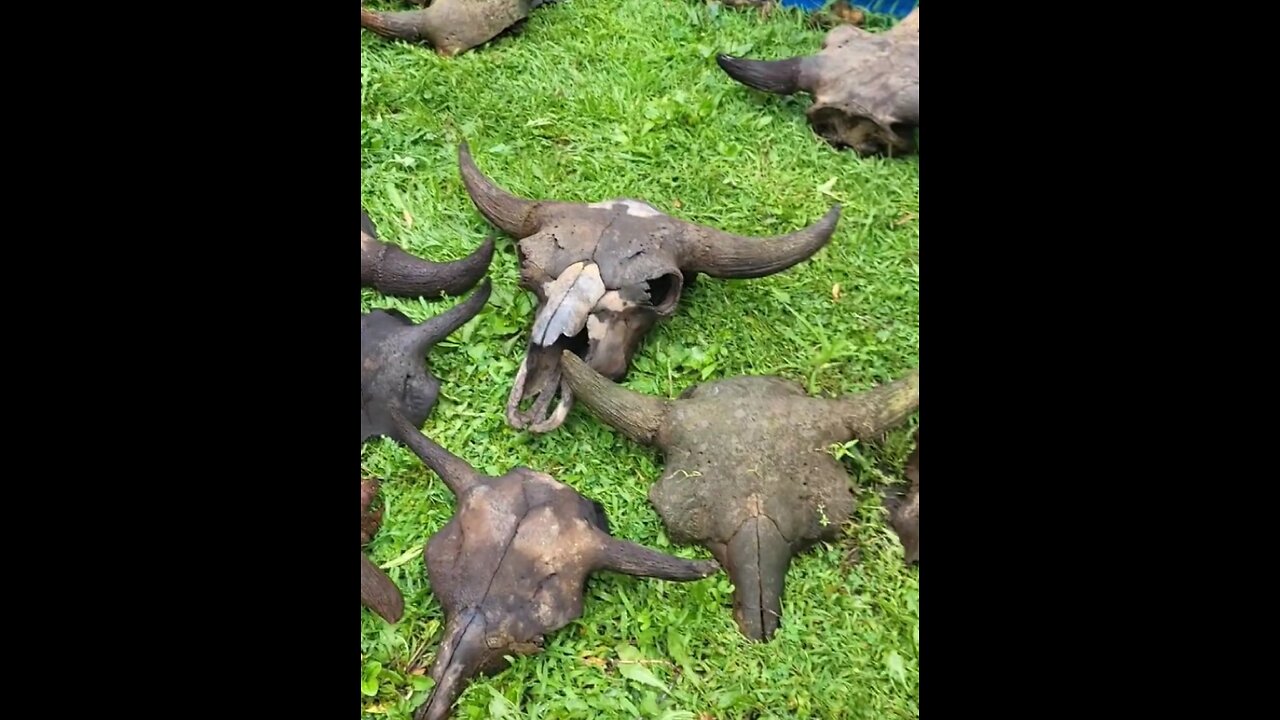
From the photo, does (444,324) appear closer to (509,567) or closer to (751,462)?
(509,567)

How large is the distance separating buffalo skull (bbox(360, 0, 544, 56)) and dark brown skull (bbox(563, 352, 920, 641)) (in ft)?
8.20

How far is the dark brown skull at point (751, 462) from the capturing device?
2.83 metres

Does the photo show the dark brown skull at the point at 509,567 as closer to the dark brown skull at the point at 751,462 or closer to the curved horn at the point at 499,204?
the dark brown skull at the point at 751,462

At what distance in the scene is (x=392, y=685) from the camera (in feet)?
8.61

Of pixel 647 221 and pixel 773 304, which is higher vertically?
pixel 647 221

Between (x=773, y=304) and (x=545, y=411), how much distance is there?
→ 3.84 feet

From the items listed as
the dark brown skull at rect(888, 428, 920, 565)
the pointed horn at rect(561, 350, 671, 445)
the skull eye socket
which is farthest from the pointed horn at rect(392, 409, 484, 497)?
the dark brown skull at rect(888, 428, 920, 565)

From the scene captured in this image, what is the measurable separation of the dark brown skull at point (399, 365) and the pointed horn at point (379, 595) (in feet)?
1.90

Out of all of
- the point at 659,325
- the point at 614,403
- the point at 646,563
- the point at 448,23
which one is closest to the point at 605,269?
the point at 659,325

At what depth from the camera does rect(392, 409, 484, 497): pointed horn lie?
2.87m

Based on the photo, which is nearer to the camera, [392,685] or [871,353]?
[392,685]

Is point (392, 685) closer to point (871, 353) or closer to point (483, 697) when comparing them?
point (483, 697)

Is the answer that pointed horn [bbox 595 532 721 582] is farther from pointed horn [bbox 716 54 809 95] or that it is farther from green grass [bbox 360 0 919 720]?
pointed horn [bbox 716 54 809 95]

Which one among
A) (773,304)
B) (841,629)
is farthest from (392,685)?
(773,304)
